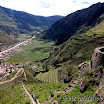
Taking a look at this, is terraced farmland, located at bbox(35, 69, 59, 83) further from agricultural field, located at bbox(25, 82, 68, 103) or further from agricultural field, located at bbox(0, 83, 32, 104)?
agricultural field, located at bbox(0, 83, 32, 104)

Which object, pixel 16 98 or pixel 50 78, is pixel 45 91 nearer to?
pixel 16 98

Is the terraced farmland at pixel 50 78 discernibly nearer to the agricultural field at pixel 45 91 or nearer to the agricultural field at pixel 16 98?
the agricultural field at pixel 45 91

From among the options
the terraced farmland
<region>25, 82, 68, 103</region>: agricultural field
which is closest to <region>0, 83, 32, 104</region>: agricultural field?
<region>25, 82, 68, 103</region>: agricultural field

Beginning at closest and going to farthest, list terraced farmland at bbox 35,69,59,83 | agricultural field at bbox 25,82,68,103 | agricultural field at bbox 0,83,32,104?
agricultural field at bbox 25,82,68,103
agricultural field at bbox 0,83,32,104
terraced farmland at bbox 35,69,59,83

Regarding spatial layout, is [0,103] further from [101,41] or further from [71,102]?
[101,41]

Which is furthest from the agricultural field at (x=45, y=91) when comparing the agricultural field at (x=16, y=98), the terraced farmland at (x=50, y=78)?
the terraced farmland at (x=50, y=78)

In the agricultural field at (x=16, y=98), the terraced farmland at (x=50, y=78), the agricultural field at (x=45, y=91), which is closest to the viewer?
the agricultural field at (x=45, y=91)

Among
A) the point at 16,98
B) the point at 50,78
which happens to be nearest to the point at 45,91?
the point at 16,98

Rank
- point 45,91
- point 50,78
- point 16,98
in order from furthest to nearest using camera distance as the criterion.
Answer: point 50,78, point 16,98, point 45,91

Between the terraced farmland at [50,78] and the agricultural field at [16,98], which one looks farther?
the terraced farmland at [50,78]

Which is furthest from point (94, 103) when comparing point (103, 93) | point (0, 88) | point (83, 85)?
point (0, 88)

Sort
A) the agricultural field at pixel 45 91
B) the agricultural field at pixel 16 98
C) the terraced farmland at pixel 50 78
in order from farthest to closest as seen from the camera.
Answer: the terraced farmland at pixel 50 78 → the agricultural field at pixel 16 98 → the agricultural field at pixel 45 91

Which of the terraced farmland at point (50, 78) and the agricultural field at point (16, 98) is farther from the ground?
the agricultural field at point (16, 98)
